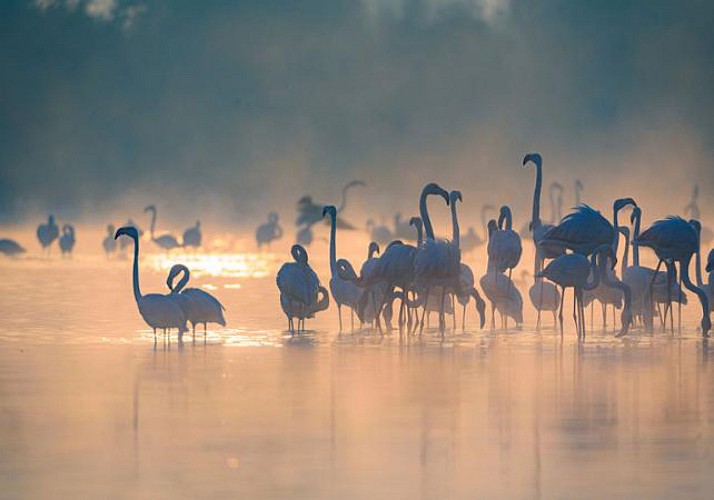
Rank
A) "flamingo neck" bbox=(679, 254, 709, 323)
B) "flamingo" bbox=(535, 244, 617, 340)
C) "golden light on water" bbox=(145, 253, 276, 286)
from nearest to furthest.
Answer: "flamingo" bbox=(535, 244, 617, 340), "flamingo neck" bbox=(679, 254, 709, 323), "golden light on water" bbox=(145, 253, 276, 286)

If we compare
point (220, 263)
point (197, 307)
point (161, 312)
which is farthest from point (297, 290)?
point (220, 263)

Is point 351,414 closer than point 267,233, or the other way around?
point 351,414

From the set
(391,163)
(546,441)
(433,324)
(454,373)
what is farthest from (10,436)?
(391,163)

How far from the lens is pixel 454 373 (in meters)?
15.3

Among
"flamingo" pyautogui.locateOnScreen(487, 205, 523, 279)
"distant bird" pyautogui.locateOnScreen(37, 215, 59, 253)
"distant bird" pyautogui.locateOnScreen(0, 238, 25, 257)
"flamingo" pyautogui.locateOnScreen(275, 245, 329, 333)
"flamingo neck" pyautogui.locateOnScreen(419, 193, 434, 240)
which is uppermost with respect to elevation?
"distant bird" pyautogui.locateOnScreen(37, 215, 59, 253)

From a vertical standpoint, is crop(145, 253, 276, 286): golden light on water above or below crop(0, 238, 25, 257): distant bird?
below

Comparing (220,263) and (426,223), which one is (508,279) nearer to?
(426,223)

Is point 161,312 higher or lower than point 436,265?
lower

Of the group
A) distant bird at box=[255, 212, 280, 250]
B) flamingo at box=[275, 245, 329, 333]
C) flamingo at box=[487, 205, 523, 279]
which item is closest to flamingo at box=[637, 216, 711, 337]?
flamingo at box=[487, 205, 523, 279]

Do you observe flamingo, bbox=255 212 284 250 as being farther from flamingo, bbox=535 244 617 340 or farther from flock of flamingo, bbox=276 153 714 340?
flamingo, bbox=535 244 617 340

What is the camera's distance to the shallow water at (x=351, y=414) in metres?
10.3

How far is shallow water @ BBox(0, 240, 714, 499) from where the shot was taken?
10.3 meters

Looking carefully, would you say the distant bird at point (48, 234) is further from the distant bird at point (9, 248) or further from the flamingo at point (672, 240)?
the flamingo at point (672, 240)

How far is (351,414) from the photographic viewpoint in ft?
41.8
